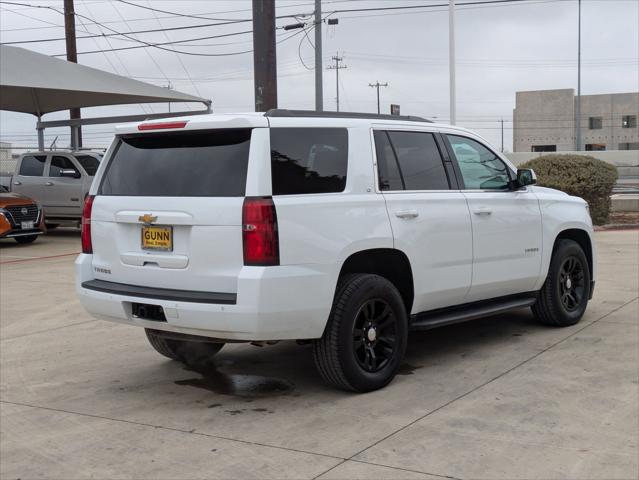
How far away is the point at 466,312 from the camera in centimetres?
626

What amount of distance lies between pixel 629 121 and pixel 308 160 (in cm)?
7762

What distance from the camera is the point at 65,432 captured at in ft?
15.8

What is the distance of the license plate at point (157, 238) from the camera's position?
5.07 metres

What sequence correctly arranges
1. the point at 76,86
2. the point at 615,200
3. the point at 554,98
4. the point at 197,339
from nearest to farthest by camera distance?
the point at 197,339
the point at 76,86
the point at 615,200
the point at 554,98

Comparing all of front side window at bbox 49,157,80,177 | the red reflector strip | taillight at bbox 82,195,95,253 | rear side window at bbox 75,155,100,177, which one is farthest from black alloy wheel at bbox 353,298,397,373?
front side window at bbox 49,157,80,177

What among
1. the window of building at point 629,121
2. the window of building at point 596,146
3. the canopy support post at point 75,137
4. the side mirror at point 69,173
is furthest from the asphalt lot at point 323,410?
the window of building at point 629,121

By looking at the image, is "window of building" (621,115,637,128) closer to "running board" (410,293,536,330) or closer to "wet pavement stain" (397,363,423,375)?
"running board" (410,293,536,330)

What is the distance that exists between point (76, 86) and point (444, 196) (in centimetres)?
1566

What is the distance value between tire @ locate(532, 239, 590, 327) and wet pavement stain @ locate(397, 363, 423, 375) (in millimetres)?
1761

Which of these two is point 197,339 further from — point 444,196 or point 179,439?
point 444,196

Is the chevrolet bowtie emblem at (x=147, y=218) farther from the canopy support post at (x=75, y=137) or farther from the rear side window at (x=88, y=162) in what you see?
the canopy support post at (x=75, y=137)

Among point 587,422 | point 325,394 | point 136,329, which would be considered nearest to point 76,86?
point 136,329

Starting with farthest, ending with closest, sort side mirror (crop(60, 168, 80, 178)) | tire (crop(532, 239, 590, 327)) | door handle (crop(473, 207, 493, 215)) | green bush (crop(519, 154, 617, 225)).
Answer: side mirror (crop(60, 168, 80, 178)) → green bush (crop(519, 154, 617, 225)) → tire (crop(532, 239, 590, 327)) → door handle (crop(473, 207, 493, 215))

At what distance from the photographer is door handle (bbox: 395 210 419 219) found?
5.57m
